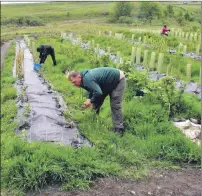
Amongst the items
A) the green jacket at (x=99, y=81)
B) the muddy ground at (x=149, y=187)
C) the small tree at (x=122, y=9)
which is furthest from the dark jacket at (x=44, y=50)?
the small tree at (x=122, y=9)

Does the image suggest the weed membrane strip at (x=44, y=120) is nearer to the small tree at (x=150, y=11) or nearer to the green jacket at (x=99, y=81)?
the green jacket at (x=99, y=81)

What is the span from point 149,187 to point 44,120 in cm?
296

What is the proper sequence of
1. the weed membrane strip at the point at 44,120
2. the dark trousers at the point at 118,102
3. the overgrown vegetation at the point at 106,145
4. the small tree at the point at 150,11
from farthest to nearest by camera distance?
the small tree at the point at 150,11 → the dark trousers at the point at 118,102 → the weed membrane strip at the point at 44,120 → the overgrown vegetation at the point at 106,145

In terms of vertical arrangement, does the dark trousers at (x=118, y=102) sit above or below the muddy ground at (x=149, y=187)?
above

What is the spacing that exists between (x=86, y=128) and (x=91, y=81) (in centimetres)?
102

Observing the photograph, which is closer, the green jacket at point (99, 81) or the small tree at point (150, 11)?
the green jacket at point (99, 81)

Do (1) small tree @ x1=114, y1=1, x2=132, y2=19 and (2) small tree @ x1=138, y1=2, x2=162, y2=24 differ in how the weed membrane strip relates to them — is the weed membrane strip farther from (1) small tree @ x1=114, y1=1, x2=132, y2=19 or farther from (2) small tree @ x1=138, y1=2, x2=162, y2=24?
(1) small tree @ x1=114, y1=1, x2=132, y2=19

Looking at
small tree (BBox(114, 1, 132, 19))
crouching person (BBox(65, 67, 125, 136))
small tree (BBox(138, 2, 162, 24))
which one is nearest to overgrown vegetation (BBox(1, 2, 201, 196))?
crouching person (BBox(65, 67, 125, 136))

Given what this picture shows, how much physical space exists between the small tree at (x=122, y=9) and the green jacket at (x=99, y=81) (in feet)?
111

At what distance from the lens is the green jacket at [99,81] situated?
619 centimetres

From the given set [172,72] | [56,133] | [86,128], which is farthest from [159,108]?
[172,72]

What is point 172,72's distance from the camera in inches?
479

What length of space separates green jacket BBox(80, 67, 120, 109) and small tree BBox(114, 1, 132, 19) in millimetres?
33681

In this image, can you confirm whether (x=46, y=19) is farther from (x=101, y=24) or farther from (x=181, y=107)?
(x=181, y=107)
